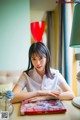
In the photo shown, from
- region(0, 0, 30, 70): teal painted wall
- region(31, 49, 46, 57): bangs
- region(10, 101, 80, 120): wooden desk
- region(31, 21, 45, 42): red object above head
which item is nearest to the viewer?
region(10, 101, 80, 120): wooden desk

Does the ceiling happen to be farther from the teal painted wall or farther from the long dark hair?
the long dark hair

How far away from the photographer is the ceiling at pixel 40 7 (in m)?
4.00

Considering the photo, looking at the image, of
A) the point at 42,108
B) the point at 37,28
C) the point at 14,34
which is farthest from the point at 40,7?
the point at 42,108

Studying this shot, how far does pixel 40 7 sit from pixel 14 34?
1.70 meters

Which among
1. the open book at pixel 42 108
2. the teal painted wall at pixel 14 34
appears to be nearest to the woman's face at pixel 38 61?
the open book at pixel 42 108

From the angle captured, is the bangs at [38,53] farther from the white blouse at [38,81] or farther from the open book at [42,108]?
the open book at [42,108]

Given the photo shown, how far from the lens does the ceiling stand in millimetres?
3996

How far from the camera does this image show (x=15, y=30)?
9.75ft

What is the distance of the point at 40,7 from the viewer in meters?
4.39

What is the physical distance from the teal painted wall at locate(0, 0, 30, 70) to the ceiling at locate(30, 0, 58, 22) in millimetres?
1059

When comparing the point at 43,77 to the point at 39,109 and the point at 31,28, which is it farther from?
the point at 31,28

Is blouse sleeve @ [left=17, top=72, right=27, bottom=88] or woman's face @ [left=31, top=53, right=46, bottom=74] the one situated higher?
woman's face @ [left=31, top=53, right=46, bottom=74]

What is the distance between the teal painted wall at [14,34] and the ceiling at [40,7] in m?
1.06

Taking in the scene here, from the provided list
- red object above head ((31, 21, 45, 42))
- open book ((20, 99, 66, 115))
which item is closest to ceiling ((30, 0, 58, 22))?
red object above head ((31, 21, 45, 42))
